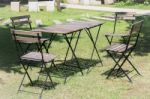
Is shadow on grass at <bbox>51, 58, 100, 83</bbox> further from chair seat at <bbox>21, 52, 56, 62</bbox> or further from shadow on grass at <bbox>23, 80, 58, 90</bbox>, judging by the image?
chair seat at <bbox>21, 52, 56, 62</bbox>

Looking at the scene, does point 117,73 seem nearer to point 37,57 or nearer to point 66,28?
point 66,28

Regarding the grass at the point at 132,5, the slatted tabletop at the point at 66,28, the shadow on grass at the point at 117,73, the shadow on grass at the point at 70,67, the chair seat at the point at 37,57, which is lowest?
the grass at the point at 132,5

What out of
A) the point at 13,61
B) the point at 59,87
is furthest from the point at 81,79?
the point at 13,61

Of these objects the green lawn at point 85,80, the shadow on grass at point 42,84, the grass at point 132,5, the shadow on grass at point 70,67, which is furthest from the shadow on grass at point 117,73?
the grass at point 132,5

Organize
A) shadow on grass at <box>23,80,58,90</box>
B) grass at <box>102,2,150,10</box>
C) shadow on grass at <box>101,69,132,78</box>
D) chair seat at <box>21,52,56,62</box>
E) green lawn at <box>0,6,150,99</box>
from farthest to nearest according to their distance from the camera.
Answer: grass at <box>102,2,150,10</box> < shadow on grass at <box>101,69,132,78</box> < shadow on grass at <box>23,80,58,90</box> < chair seat at <box>21,52,56,62</box> < green lawn at <box>0,6,150,99</box>

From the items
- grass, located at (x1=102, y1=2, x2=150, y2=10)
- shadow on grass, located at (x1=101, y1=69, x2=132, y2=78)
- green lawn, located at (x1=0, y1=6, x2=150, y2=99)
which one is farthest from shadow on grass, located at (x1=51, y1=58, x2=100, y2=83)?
grass, located at (x1=102, y1=2, x2=150, y2=10)

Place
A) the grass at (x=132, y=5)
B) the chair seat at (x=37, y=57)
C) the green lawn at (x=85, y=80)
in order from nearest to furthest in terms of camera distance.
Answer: the green lawn at (x=85, y=80), the chair seat at (x=37, y=57), the grass at (x=132, y=5)

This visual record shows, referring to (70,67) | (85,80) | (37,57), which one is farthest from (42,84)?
(70,67)

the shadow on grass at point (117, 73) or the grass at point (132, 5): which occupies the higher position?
the shadow on grass at point (117, 73)

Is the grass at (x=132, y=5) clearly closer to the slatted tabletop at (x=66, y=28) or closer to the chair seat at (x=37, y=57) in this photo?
the slatted tabletop at (x=66, y=28)

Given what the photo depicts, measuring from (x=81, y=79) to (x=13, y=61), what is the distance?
256 centimetres

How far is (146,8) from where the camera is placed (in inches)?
947

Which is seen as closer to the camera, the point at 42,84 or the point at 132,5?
the point at 42,84

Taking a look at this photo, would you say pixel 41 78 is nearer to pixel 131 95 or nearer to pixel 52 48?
pixel 131 95
